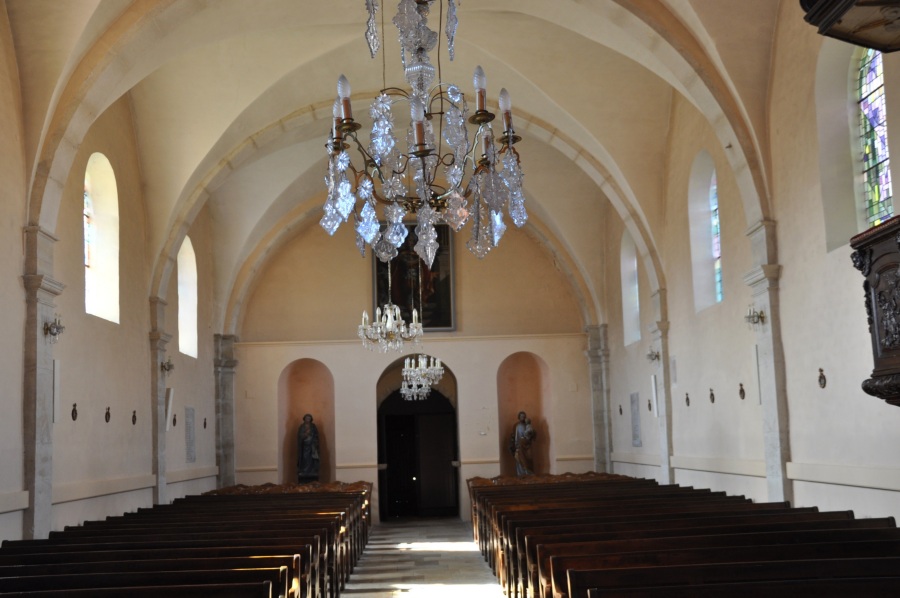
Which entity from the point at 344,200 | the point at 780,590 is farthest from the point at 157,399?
the point at 780,590

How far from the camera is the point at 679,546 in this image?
648cm

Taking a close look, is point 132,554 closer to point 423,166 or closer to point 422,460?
point 423,166

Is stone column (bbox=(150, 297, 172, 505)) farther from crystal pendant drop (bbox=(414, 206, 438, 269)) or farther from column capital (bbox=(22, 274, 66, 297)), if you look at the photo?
crystal pendant drop (bbox=(414, 206, 438, 269))

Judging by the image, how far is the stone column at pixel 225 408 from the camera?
19047 millimetres

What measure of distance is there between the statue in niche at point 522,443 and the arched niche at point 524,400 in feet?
1.29

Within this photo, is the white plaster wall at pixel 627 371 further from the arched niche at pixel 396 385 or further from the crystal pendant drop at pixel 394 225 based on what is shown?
the crystal pendant drop at pixel 394 225

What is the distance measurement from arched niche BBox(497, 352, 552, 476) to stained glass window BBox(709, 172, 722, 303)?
7.59m

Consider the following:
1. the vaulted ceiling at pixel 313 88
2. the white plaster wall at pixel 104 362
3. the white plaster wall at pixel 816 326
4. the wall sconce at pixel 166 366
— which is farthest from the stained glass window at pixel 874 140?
the wall sconce at pixel 166 366

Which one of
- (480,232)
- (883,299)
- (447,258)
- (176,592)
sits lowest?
(176,592)

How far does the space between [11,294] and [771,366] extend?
775cm

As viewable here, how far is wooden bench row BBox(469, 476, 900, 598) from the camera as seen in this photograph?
195 inches

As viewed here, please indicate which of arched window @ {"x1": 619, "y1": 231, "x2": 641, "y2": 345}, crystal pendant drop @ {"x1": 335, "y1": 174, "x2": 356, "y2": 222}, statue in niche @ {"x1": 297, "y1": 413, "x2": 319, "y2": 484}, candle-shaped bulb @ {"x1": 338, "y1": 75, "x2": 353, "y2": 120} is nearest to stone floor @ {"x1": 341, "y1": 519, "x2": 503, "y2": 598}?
statue in niche @ {"x1": 297, "y1": 413, "x2": 319, "y2": 484}

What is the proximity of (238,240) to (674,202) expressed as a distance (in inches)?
335

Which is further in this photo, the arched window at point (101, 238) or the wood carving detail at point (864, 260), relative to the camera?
the arched window at point (101, 238)
